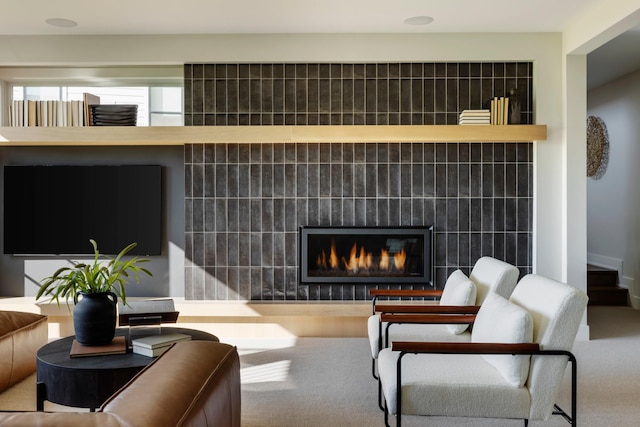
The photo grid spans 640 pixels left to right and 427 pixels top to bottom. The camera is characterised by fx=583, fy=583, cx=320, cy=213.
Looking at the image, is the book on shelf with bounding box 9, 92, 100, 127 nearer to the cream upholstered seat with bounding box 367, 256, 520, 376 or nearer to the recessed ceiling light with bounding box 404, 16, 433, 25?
the recessed ceiling light with bounding box 404, 16, 433, 25

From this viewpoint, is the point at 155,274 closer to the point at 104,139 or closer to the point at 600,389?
the point at 104,139

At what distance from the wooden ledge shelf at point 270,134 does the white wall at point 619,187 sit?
7.62 feet

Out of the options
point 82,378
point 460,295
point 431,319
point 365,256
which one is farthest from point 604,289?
point 82,378

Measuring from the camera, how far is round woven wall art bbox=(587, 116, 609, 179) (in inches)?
281

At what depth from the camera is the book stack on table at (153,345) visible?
8.96 ft

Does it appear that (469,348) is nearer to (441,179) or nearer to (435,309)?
(435,309)

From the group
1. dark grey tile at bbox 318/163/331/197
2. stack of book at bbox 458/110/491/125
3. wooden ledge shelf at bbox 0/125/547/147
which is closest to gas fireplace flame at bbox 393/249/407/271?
dark grey tile at bbox 318/163/331/197

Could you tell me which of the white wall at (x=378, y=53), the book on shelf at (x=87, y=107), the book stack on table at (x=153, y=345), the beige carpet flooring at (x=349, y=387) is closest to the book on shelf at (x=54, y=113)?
the book on shelf at (x=87, y=107)

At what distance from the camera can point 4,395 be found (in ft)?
11.1

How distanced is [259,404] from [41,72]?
151 inches

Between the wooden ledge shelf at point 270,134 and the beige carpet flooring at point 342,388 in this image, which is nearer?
the beige carpet flooring at point 342,388

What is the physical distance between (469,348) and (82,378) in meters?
1.64

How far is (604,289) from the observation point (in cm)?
659

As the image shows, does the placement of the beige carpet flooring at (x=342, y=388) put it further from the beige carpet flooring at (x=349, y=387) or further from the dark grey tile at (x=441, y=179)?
the dark grey tile at (x=441, y=179)
